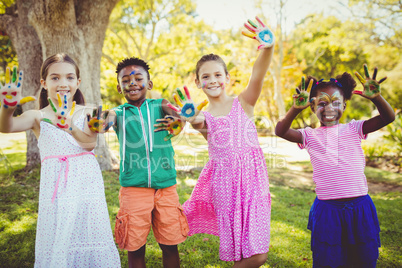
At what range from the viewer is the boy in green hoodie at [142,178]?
2.18m

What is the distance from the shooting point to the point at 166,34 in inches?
551

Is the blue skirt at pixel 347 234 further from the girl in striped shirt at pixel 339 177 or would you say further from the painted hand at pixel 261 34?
the painted hand at pixel 261 34

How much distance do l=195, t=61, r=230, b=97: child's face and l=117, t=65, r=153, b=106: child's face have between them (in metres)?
0.50

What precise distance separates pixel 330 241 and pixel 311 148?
2.20ft

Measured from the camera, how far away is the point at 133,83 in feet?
7.58

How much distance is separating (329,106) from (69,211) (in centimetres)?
203

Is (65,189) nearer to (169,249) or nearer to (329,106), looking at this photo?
(169,249)

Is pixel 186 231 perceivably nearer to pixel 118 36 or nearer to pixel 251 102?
pixel 251 102

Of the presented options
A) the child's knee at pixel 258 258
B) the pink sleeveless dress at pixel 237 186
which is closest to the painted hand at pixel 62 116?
the pink sleeveless dress at pixel 237 186

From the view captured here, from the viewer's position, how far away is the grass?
2836 mm

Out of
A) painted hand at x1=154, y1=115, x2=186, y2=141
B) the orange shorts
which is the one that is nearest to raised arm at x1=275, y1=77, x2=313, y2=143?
painted hand at x1=154, y1=115, x2=186, y2=141

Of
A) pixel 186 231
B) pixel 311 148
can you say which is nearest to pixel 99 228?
pixel 186 231

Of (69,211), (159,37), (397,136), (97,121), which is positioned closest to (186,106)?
(97,121)

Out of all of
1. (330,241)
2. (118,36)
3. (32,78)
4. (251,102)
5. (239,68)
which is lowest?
(330,241)
